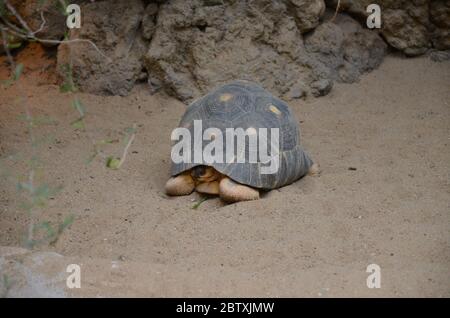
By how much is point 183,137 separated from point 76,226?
1.08m

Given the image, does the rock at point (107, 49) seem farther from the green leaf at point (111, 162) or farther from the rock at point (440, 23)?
the green leaf at point (111, 162)

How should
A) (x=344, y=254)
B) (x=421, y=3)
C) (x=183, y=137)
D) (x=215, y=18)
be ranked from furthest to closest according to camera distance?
(x=421, y=3)
(x=215, y=18)
(x=183, y=137)
(x=344, y=254)

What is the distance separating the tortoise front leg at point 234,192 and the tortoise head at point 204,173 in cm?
14

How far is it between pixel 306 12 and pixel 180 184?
8.51 feet

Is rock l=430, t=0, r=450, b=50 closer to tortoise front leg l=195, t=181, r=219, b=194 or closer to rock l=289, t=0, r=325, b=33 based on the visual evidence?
rock l=289, t=0, r=325, b=33

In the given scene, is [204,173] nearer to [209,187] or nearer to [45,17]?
[209,187]

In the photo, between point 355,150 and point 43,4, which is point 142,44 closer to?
point 43,4

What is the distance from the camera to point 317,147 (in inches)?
227

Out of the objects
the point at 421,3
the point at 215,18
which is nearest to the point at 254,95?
the point at 215,18

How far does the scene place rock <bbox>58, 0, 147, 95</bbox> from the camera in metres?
6.61

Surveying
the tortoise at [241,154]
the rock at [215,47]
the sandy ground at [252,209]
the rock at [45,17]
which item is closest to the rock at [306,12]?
the rock at [215,47]

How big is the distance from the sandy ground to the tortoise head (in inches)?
6.6

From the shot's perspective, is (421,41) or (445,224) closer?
(445,224)
